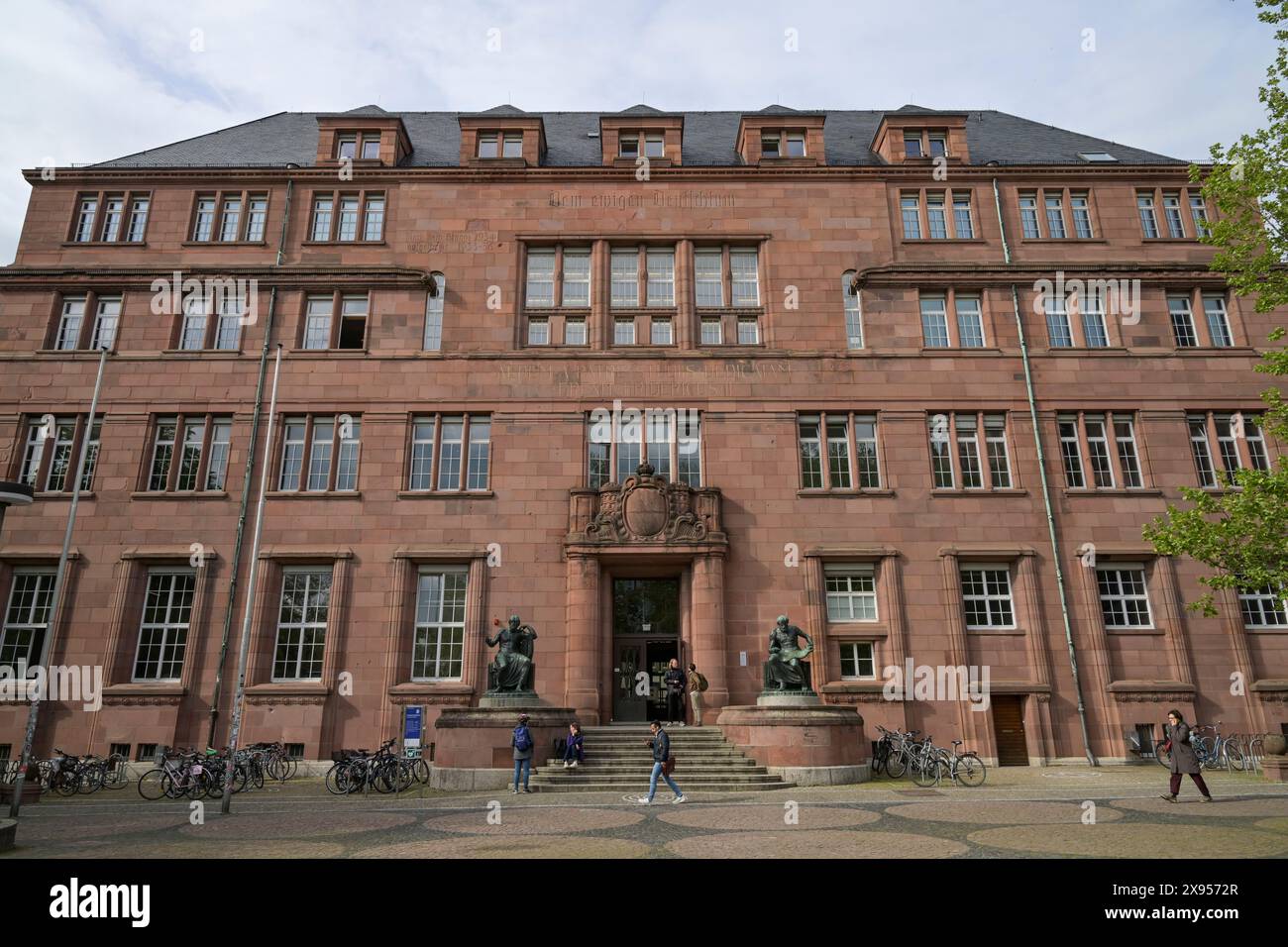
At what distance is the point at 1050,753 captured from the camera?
74.2 ft

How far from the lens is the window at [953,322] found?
88.4 feet

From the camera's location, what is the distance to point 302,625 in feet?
78.0

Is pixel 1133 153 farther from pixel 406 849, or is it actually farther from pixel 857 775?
pixel 406 849

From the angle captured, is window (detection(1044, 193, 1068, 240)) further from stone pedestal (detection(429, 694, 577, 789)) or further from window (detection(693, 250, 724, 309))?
stone pedestal (detection(429, 694, 577, 789))

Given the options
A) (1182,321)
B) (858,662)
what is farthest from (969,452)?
(1182,321)

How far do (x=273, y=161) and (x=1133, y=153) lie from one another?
33.2 m

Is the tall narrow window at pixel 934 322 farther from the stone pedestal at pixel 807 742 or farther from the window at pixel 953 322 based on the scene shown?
the stone pedestal at pixel 807 742

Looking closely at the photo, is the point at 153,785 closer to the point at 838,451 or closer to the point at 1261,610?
the point at 838,451

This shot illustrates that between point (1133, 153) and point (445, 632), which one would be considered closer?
point (445, 632)

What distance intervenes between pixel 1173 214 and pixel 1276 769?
20.1 metres

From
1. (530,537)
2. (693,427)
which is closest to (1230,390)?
(693,427)

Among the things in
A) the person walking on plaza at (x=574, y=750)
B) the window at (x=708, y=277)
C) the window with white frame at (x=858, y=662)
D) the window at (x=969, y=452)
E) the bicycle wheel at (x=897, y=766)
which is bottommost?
the bicycle wheel at (x=897, y=766)

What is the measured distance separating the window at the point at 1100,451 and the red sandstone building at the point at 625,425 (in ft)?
0.33

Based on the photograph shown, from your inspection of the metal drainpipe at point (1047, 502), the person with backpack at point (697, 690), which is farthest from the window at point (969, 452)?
the person with backpack at point (697, 690)
